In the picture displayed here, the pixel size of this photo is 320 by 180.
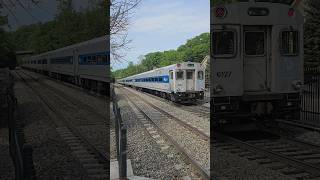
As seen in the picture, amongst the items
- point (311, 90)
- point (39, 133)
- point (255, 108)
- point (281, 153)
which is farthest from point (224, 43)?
point (311, 90)

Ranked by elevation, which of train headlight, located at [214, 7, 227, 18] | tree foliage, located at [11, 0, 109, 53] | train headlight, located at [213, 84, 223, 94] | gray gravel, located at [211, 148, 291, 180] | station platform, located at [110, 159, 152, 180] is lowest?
gray gravel, located at [211, 148, 291, 180]

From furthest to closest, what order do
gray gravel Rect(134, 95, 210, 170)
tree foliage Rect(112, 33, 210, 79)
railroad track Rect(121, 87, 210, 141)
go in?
gray gravel Rect(134, 95, 210, 170), railroad track Rect(121, 87, 210, 141), tree foliage Rect(112, 33, 210, 79)

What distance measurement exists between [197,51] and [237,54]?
18.8 ft

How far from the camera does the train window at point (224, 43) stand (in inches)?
356

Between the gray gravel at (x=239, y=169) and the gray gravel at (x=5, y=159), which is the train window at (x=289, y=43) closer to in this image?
the gray gravel at (x=239, y=169)

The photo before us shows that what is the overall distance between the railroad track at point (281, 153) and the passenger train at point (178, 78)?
2073 millimetres

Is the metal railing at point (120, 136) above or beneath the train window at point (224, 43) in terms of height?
beneath

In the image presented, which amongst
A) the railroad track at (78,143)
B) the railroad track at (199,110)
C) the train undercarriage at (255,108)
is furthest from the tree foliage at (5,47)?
the train undercarriage at (255,108)

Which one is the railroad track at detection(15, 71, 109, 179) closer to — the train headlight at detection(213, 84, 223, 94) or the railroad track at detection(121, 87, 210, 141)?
the railroad track at detection(121, 87, 210, 141)

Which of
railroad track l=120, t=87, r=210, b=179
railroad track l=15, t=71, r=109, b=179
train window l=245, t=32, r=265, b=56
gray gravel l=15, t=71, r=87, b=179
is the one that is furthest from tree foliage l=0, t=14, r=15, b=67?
train window l=245, t=32, r=265, b=56

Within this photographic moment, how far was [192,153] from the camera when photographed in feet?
18.4

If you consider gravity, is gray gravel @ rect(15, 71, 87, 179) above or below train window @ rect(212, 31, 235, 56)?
below

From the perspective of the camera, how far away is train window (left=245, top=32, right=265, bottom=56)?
973 centimetres

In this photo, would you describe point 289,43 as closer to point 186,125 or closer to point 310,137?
point 310,137
